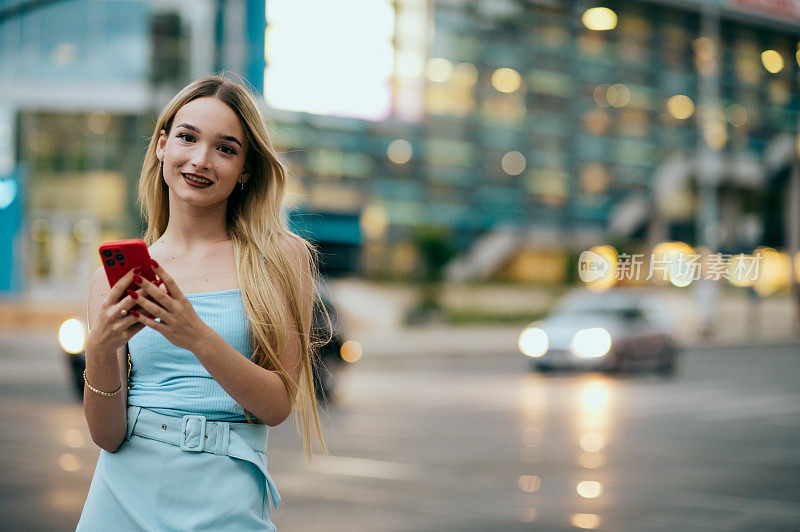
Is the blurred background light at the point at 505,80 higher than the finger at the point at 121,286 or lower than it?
higher

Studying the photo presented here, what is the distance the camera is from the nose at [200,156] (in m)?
2.13

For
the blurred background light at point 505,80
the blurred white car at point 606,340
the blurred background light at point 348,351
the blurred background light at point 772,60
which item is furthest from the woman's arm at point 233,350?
the blurred background light at point 505,80

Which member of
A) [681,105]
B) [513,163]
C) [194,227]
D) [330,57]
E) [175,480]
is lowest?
[175,480]

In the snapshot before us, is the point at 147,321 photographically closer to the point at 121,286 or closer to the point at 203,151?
the point at 121,286

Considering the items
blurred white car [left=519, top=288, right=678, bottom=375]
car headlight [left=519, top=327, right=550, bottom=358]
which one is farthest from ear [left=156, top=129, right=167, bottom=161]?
car headlight [left=519, top=327, right=550, bottom=358]

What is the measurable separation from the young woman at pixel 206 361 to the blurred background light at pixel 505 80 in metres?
45.4

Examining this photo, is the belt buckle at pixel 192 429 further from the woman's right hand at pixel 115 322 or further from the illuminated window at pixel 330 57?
the illuminated window at pixel 330 57

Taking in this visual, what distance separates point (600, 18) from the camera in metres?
11.1

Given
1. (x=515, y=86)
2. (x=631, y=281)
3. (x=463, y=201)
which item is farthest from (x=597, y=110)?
(x=631, y=281)

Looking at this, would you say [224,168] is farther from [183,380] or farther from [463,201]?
[463,201]

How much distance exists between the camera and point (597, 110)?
40062mm

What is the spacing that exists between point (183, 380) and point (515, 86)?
45847 millimetres

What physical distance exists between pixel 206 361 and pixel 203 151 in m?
0.49

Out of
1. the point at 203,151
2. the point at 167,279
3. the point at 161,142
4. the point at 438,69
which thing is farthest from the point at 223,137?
the point at 438,69
